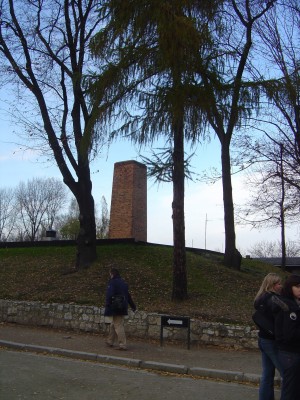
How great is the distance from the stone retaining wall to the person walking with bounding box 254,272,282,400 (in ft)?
17.3

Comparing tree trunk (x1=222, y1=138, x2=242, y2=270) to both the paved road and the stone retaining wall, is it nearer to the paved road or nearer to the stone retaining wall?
the stone retaining wall

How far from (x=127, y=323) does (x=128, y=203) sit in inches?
513

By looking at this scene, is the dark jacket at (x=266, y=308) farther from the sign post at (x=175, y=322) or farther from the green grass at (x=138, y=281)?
the green grass at (x=138, y=281)

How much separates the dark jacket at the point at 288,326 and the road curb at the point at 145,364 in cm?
335

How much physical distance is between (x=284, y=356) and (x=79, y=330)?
348 inches

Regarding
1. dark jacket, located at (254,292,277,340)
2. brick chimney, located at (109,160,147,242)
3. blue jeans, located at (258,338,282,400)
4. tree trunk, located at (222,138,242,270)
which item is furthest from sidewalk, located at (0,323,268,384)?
brick chimney, located at (109,160,147,242)

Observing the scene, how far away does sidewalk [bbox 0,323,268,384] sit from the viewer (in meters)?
8.62

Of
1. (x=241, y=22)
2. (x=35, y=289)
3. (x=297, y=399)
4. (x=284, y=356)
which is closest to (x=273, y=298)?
(x=284, y=356)

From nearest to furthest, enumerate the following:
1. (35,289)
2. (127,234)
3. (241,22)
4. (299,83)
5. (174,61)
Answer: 1. (174,61)
2. (299,83)
3. (35,289)
4. (241,22)
5. (127,234)

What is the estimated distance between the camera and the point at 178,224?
1342 centimetres

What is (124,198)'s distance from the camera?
25.2m

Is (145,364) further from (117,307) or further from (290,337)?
(290,337)

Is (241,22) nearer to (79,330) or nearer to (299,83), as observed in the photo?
(299,83)

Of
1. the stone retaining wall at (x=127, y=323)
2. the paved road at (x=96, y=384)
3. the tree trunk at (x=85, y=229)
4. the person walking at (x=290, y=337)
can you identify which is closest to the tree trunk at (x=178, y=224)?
the stone retaining wall at (x=127, y=323)
